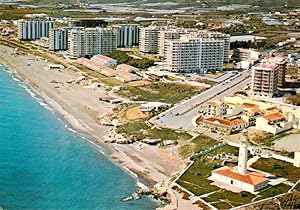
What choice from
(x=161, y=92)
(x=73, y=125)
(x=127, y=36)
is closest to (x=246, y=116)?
(x=73, y=125)

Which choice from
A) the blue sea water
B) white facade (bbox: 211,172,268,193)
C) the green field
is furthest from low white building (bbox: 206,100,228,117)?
white facade (bbox: 211,172,268,193)

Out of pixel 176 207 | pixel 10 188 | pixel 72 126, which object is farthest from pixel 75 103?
pixel 176 207

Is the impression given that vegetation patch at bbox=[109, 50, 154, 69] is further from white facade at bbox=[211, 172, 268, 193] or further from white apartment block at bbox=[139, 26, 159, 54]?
white facade at bbox=[211, 172, 268, 193]

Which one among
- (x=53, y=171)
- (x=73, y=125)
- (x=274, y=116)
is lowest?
(x=73, y=125)

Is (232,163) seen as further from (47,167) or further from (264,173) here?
(47,167)

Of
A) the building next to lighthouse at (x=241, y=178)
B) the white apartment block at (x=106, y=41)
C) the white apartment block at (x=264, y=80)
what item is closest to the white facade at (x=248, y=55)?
the white apartment block at (x=106, y=41)

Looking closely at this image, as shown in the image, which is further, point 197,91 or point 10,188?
point 197,91

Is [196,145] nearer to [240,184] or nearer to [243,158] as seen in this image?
[243,158]
